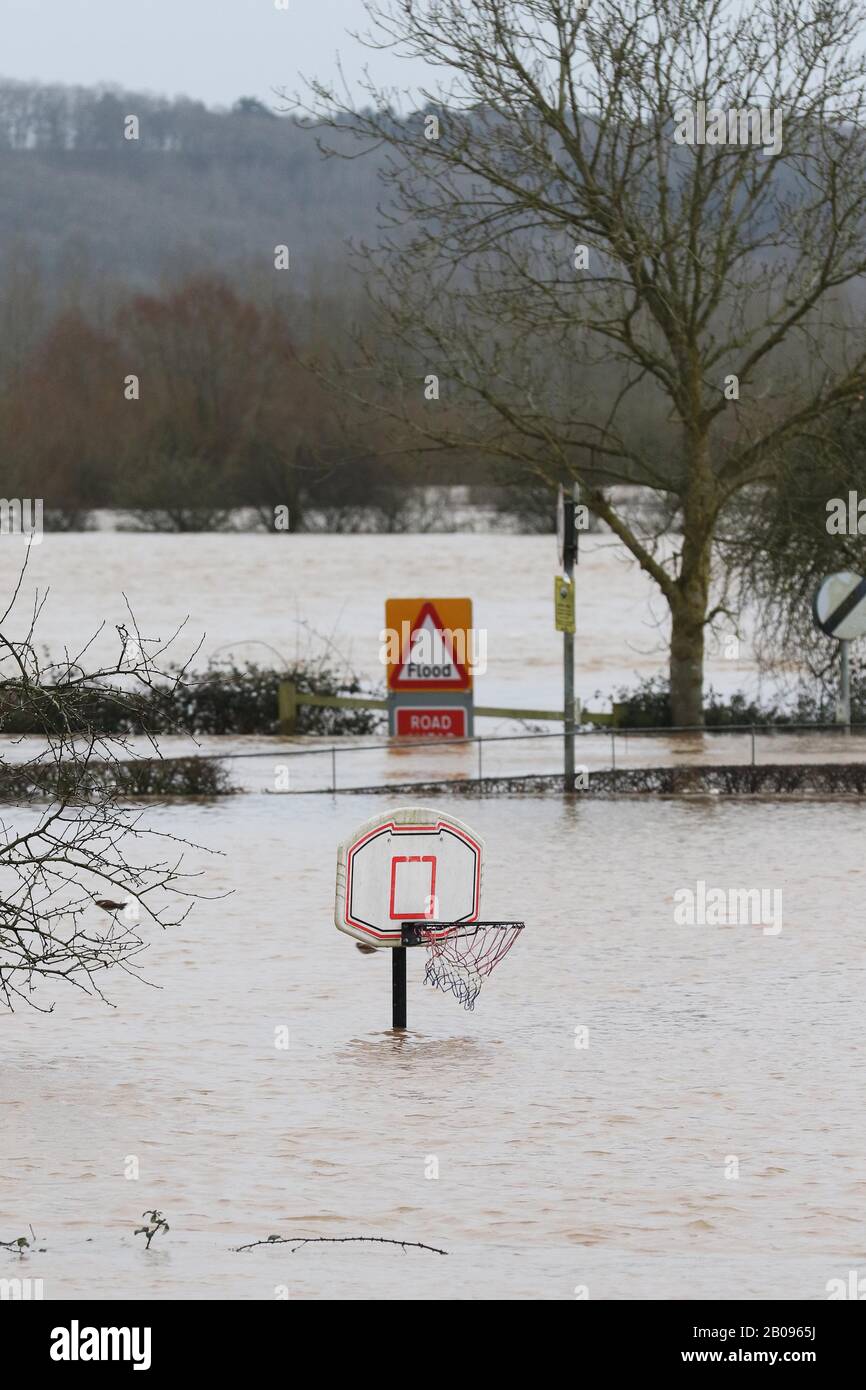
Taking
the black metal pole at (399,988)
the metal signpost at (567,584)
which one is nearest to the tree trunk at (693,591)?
the metal signpost at (567,584)

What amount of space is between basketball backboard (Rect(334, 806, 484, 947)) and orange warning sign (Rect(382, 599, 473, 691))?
43.8 feet

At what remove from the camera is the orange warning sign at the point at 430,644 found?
24.9m

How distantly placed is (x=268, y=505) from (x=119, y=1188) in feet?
221

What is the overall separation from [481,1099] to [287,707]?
19.8 metres

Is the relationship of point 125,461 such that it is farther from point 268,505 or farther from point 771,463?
point 771,463

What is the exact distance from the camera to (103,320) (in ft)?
357

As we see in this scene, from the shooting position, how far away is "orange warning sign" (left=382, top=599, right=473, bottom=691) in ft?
81.8

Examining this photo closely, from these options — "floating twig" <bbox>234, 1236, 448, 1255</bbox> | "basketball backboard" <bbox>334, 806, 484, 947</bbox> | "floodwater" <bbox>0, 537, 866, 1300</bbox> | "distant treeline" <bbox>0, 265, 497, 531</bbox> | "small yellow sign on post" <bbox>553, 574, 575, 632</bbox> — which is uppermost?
"distant treeline" <bbox>0, 265, 497, 531</bbox>

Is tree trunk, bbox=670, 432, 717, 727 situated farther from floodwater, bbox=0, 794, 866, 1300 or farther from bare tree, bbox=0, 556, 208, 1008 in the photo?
floodwater, bbox=0, 794, 866, 1300

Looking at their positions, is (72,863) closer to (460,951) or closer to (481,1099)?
(481,1099)

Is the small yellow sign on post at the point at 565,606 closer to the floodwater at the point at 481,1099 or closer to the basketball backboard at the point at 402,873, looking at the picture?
the floodwater at the point at 481,1099

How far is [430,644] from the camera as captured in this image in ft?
82.2

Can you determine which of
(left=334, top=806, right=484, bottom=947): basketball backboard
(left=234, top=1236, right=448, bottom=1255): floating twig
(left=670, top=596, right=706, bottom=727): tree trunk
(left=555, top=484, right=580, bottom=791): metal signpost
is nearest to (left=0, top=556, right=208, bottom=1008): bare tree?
(left=334, top=806, right=484, bottom=947): basketball backboard

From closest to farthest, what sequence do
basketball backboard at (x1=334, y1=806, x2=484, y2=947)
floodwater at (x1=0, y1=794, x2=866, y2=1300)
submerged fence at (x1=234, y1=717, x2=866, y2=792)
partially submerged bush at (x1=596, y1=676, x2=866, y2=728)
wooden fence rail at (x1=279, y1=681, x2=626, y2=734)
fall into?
floodwater at (x1=0, y1=794, x2=866, y2=1300)
basketball backboard at (x1=334, y1=806, x2=484, y2=947)
submerged fence at (x1=234, y1=717, x2=866, y2=792)
wooden fence rail at (x1=279, y1=681, x2=626, y2=734)
partially submerged bush at (x1=596, y1=676, x2=866, y2=728)
